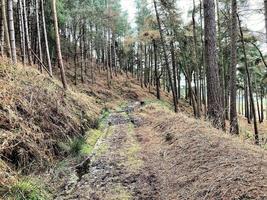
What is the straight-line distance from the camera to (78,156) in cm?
934

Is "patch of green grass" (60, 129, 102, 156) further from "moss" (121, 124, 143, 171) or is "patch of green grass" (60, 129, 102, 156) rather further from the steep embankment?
"moss" (121, 124, 143, 171)

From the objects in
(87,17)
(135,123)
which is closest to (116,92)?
(87,17)

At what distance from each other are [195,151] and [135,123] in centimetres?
946

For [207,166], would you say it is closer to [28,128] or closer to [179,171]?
[179,171]

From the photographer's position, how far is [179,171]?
729 cm

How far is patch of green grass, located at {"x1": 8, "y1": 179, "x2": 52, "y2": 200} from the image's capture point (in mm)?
5520

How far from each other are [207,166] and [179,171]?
84cm

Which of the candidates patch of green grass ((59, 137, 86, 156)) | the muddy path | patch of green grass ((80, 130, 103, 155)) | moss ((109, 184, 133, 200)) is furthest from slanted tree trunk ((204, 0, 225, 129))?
moss ((109, 184, 133, 200))

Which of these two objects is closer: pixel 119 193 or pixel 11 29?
pixel 119 193

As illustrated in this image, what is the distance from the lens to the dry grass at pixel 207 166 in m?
5.14

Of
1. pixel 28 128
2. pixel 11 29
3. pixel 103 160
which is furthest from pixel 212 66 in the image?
pixel 11 29

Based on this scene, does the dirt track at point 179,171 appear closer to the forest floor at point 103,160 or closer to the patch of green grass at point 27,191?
the forest floor at point 103,160

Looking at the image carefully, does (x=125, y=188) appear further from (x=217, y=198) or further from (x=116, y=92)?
(x=116, y=92)

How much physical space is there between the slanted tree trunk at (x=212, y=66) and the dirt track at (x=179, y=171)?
101 centimetres
